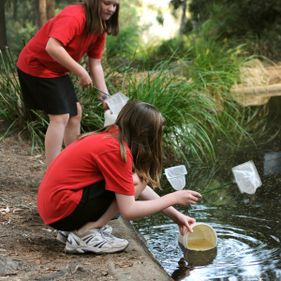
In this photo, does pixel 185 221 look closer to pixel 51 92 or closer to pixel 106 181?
pixel 106 181

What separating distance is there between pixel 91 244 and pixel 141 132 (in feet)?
1.75

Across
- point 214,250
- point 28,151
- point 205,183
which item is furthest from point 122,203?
point 28,151

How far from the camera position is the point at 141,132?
2.68 meters

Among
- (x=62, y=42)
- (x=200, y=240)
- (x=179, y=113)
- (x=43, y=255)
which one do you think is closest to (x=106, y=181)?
(x=43, y=255)

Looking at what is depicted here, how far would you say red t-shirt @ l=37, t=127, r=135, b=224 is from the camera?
8.57ft

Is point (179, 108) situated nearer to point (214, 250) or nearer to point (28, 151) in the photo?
point (28, 151)

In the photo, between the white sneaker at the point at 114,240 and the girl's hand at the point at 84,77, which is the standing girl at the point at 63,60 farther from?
the white sneaker at the point at 114,240

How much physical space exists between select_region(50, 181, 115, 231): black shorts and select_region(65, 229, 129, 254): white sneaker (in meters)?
0.06

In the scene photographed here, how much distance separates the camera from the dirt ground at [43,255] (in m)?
2.49

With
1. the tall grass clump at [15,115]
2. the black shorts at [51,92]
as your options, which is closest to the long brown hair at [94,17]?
the black shorts at [51,92]

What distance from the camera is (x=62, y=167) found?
2.73 meters

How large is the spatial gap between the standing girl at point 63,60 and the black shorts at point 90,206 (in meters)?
0.81

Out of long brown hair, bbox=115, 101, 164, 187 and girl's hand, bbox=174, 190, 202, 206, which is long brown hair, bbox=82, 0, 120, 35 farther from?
girl's hand, bbox=174, 190, 202, 206

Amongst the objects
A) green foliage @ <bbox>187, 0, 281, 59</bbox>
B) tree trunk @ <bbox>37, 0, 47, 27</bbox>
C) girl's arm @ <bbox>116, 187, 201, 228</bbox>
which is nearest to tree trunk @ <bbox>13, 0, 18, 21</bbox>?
tree trunk @ <bbox>37, 0, 47, 27</bbox>
